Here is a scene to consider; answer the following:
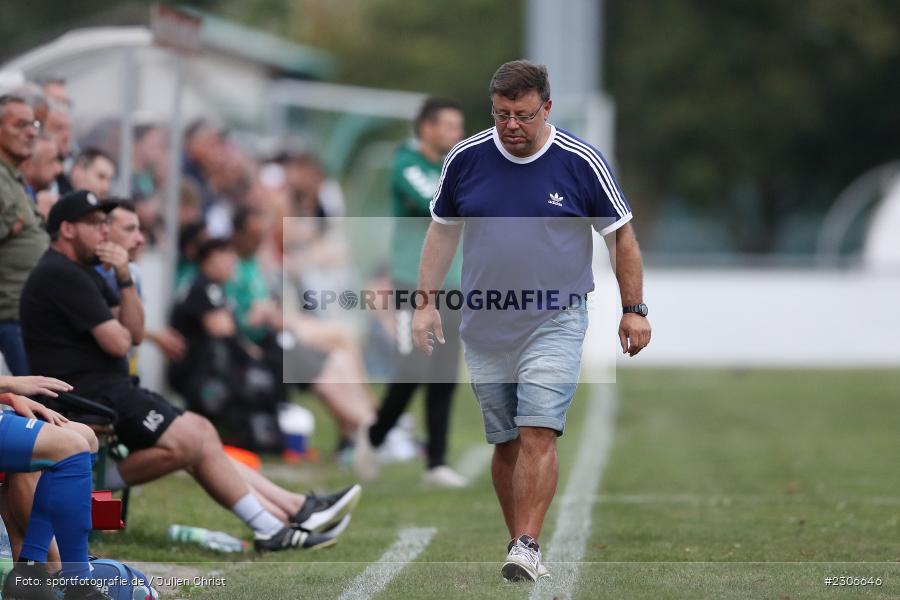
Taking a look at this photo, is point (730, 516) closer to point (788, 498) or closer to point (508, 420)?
point (788, 498)

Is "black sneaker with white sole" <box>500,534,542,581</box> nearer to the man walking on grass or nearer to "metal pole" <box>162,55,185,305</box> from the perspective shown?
the man walking on grass

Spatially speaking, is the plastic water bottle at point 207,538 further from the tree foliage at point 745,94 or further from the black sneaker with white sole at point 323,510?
the tree foliage at point 745,94

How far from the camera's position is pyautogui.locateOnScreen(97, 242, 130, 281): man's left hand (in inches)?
283

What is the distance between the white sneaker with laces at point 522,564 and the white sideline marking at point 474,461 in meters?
4.41

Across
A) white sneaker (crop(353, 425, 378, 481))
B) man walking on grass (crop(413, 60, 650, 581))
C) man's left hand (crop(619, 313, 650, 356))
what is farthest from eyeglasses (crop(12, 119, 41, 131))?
white sneaker (crop(353, 425, 378, 481))

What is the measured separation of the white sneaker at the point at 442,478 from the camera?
10.4 m

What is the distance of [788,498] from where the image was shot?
9742 millimetres

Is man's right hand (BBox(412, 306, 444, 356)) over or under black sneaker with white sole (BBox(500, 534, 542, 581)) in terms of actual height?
over

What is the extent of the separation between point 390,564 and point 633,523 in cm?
191

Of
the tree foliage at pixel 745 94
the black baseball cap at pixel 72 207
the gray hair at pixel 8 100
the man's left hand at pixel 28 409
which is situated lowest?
the man's left hand at pixel 28 409

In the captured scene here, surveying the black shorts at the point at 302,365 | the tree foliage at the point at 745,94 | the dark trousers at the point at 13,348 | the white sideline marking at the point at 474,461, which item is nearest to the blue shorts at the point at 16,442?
the dark trousers at the point at 13,348

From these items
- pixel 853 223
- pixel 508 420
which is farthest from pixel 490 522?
pixel 853 223

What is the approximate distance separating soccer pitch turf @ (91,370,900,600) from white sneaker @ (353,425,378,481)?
0.11 meters

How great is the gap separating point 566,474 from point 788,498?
1920mm
